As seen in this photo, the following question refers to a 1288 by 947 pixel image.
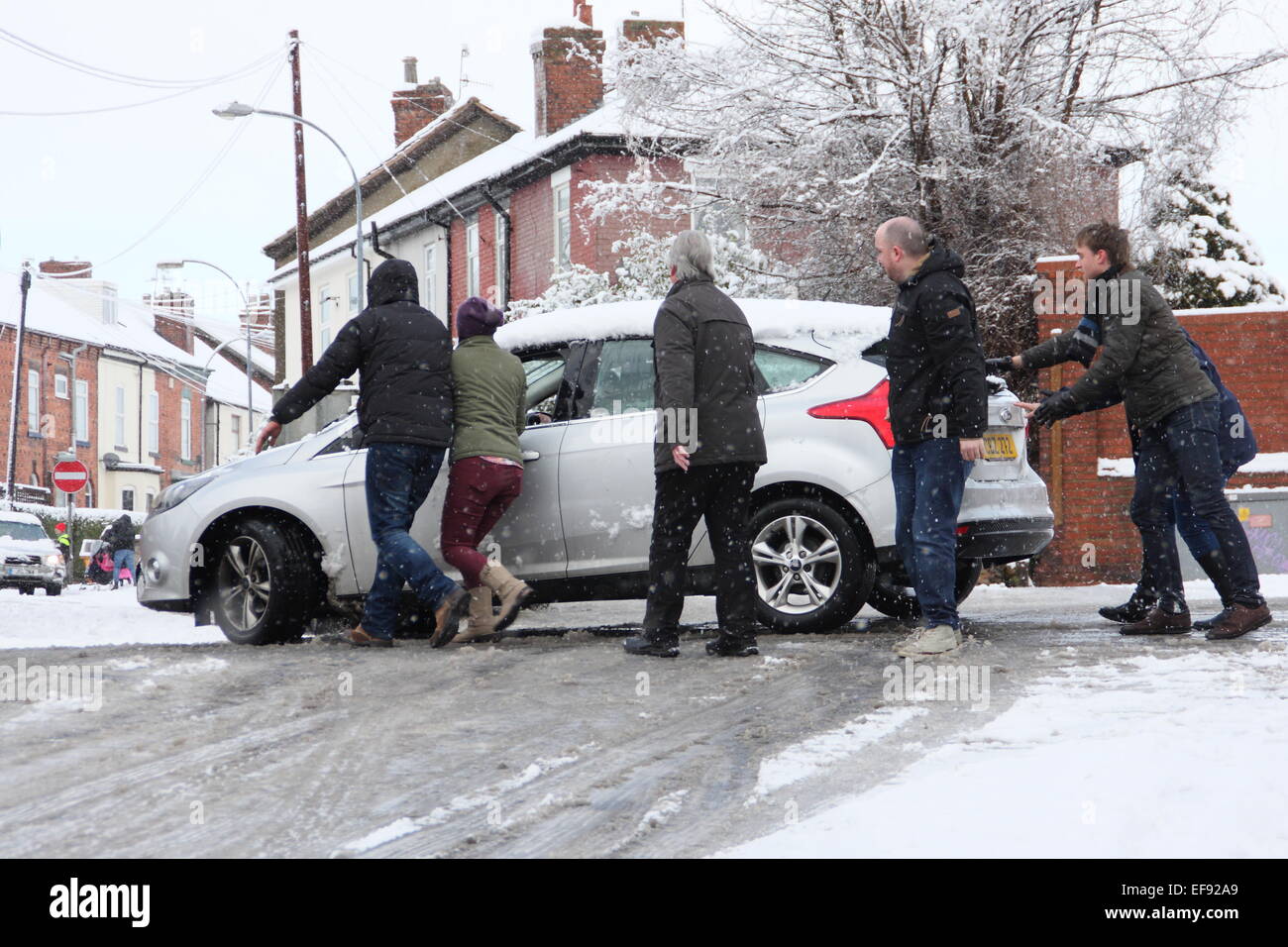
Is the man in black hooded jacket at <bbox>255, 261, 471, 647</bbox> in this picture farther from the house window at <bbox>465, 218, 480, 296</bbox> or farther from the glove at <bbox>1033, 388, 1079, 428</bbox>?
the house window at <bbox>465, 218, 480, 296</bbox>

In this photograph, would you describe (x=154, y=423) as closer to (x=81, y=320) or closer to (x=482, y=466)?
(x=81, y=320)

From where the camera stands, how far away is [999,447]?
24.6ft

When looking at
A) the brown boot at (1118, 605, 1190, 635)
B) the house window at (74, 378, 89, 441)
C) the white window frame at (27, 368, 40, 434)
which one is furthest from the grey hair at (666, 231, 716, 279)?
the house window at (74, 378, 89, 441)

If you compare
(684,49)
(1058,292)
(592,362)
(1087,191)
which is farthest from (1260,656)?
(684,49)

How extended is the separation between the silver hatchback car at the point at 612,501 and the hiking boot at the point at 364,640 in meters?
0.36

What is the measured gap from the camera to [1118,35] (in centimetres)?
1681

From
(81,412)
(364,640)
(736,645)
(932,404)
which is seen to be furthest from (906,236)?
(81,412)

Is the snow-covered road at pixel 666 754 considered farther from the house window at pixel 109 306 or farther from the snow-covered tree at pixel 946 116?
the house window at pixel 109 306

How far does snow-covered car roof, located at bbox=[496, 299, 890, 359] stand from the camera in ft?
24.8

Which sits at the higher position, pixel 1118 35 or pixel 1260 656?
pixel 1118 35

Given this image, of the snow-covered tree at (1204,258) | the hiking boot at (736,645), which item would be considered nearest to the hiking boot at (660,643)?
the hiking boot at (736,645)

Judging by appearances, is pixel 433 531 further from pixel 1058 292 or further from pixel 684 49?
pixel 684 49
